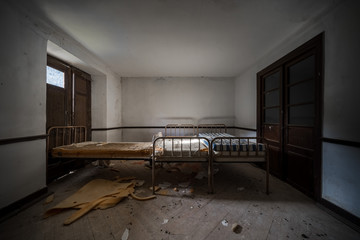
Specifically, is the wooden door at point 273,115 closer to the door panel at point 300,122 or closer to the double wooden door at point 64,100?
the door panel at point 300,122

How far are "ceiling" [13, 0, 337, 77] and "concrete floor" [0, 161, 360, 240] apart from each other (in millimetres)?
2779

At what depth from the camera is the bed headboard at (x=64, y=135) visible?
110 inches

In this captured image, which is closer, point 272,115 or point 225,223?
point 225,223

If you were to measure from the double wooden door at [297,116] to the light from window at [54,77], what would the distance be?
4762 mm

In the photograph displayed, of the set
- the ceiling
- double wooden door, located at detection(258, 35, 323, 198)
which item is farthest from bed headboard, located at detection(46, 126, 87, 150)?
double wooden door, located at detection(258, 35, 323, 198)

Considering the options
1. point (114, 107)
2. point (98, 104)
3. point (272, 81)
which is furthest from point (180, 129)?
point (272, 81)

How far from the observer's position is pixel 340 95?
1.76 m

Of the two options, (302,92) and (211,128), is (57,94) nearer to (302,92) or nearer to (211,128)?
(211,128)

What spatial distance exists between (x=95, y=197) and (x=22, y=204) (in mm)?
895

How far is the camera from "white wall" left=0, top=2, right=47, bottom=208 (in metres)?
1.74

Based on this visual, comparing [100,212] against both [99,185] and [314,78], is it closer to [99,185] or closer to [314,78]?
[99,185]

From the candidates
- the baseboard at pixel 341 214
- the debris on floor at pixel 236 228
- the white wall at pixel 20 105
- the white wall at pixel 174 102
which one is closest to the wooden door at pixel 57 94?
the white wall at pixel 20 105

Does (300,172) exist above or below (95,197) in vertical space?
above

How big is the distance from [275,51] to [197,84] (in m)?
2.49
